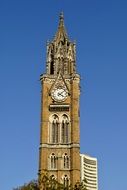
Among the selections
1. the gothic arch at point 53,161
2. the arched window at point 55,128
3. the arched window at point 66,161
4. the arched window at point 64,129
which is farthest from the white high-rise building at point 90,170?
the gothic arch at point 53,161

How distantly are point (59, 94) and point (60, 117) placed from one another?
3.77 meters

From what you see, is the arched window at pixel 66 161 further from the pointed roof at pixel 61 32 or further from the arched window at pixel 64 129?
the pointed roof at pixel 61 32

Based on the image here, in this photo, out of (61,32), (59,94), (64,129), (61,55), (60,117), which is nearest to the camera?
(64,129)

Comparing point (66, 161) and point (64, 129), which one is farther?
point (64, 129)

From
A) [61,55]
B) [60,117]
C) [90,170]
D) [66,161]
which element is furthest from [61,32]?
[90,170]

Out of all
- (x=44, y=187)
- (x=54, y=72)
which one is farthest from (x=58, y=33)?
(x=44, y=187)

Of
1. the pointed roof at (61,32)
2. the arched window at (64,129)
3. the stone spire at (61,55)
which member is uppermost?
the pointed roof at (61,32)

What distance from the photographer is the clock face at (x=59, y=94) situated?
79812mm

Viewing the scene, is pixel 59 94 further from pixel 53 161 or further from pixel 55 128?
pixel 53 161

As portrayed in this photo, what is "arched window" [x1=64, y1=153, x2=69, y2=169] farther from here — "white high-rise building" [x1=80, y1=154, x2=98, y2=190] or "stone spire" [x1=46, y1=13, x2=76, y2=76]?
"white high-rise building" [x1=80, y1=154, x2=98, y2=190]

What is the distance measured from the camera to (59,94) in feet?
263

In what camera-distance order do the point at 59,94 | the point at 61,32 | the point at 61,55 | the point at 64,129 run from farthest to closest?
the point at 61,32
the point at 61,55
the point at 59,94
the point at 64,129

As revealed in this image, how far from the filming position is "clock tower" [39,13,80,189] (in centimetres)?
7525

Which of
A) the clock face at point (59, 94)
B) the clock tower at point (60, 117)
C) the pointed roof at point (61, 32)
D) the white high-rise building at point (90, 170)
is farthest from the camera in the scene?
the white high-rise building at point (90, 170)
